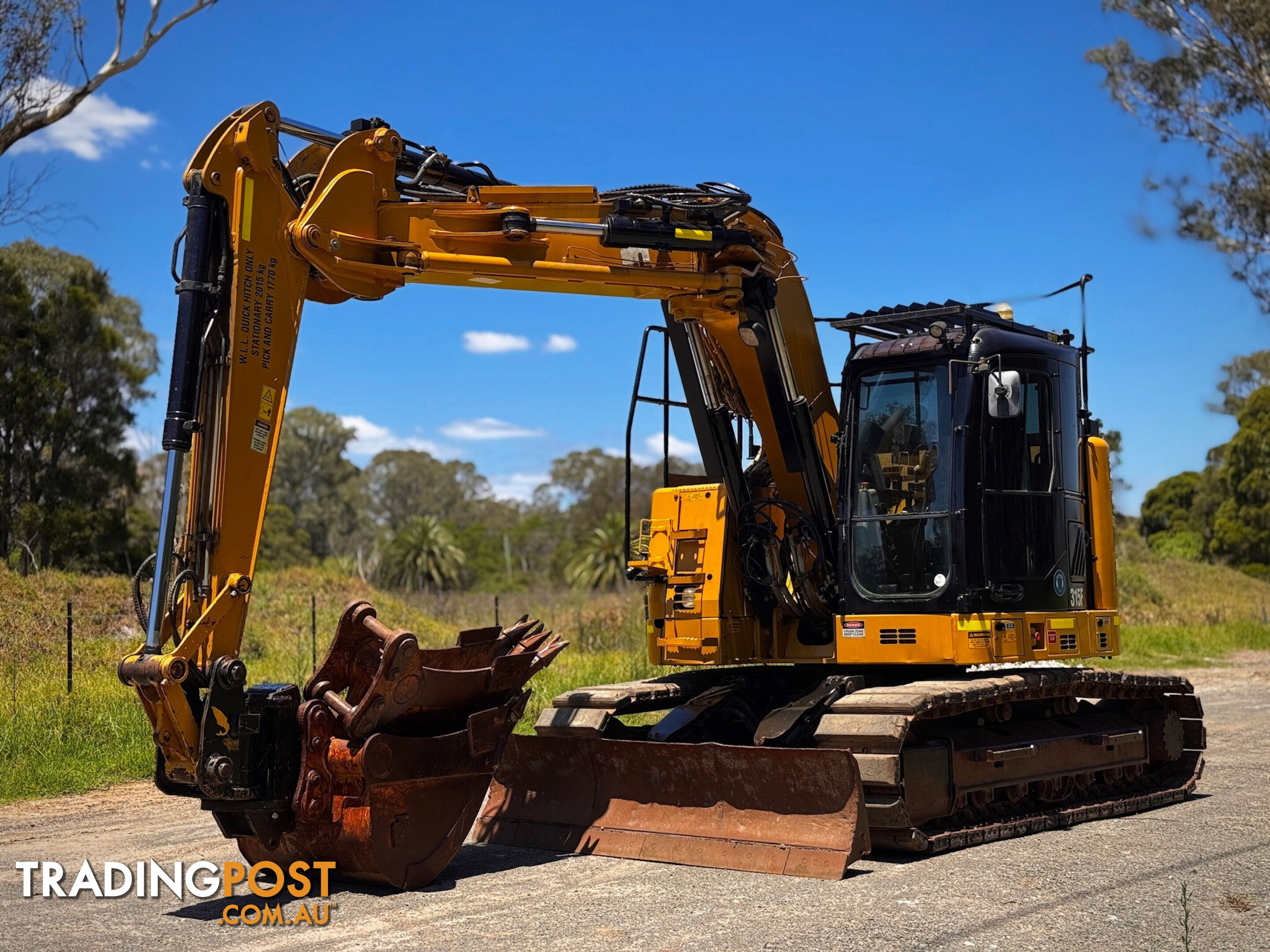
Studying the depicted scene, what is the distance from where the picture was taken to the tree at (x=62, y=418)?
90.6ft

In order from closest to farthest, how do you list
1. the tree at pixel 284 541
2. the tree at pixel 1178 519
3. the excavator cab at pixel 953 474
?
the excavator cab at pixel 953 474, the tree at pixel 284 541, the tree at pixel 1178 519

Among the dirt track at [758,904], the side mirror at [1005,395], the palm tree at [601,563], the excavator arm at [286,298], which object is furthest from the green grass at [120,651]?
the palm tree at [601,563]

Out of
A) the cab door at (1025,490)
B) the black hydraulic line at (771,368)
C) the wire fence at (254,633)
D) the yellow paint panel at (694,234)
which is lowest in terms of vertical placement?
the wire fence at (254,633)

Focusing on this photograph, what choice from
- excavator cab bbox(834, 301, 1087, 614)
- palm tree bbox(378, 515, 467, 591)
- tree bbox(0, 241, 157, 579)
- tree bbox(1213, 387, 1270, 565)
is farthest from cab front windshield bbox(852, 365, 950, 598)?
palm tree bbox(378, 515, 467, 591)

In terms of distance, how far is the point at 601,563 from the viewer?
5522 cm

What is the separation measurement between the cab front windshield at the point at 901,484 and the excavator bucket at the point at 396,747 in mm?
2534

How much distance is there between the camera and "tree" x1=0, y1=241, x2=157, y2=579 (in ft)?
90.6

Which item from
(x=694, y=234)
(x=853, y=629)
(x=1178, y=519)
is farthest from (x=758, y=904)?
(x=1178, y=519)

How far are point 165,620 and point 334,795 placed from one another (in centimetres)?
130

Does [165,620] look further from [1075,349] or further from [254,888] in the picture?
[1075,349]

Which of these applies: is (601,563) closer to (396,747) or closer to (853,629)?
(853,629)

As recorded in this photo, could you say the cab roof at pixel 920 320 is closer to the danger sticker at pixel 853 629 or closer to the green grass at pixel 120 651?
the danger sticker at pixel 853 629

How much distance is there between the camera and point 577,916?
653cm

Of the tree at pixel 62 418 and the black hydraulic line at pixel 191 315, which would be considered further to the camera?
the tree at pixel 62 418
